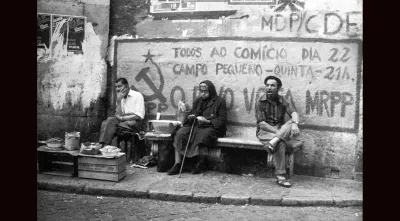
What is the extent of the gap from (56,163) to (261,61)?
3825 mm

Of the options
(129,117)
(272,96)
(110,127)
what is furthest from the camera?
(129,117)

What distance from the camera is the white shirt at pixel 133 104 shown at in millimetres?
A: 7500

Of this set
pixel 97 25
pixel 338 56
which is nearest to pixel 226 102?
pixel 338 56

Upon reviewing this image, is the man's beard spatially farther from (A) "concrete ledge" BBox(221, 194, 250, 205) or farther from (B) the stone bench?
(A) "concrete ledge" BBox(221, 194, 250, 205)

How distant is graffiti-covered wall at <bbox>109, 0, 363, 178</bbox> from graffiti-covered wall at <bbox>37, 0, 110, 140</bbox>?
0.42 meters

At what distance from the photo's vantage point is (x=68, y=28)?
25.9 feet

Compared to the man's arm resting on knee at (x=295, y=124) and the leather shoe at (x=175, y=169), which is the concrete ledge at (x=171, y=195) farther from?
the man's arm resting on knee at (x=295, y=124)

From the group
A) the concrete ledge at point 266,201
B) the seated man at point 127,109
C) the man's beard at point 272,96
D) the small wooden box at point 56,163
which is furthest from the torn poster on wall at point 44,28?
the concrete ledge at point 266,201

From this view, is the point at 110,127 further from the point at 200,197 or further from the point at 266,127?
the point at 266,127

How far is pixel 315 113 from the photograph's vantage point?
678 centimetres

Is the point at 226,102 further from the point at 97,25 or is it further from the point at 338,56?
the point at 97,25

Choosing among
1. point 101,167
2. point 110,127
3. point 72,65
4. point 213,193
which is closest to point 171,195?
point 213,193

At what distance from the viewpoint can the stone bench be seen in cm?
641

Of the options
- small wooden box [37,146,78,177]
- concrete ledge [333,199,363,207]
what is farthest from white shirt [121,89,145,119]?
concrete ledge [333,199,363,207]
